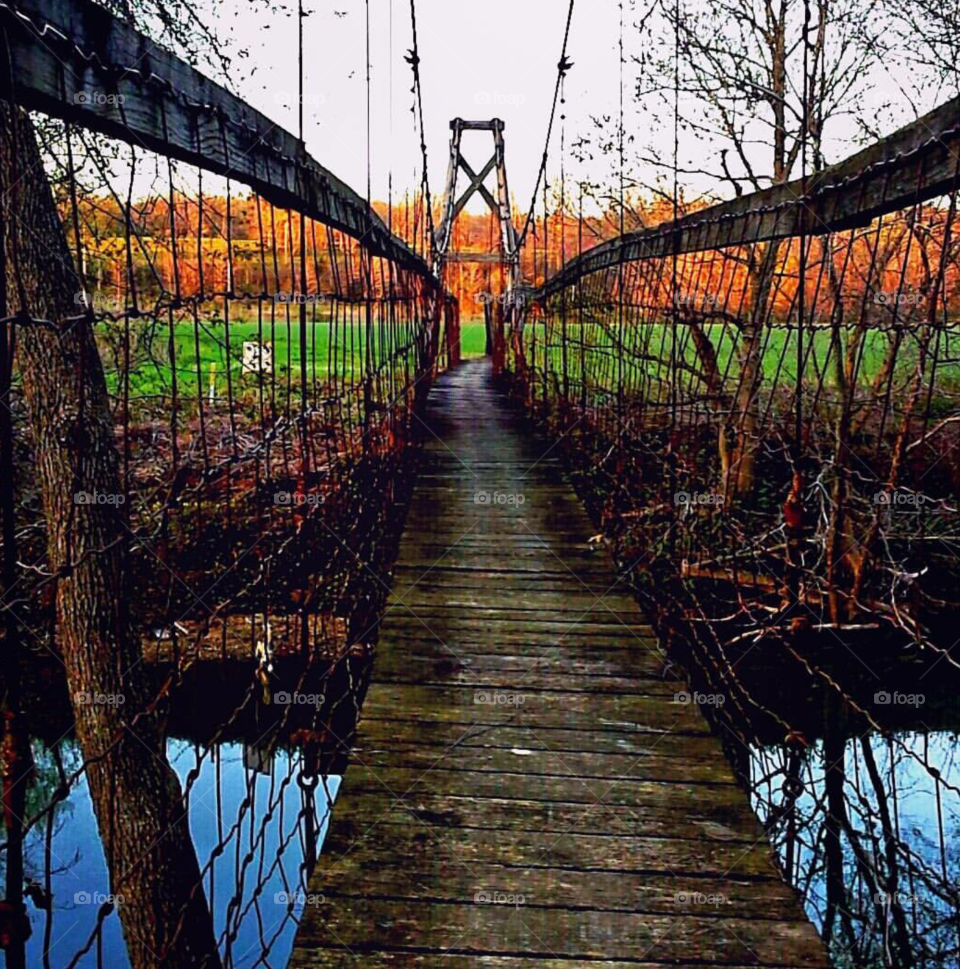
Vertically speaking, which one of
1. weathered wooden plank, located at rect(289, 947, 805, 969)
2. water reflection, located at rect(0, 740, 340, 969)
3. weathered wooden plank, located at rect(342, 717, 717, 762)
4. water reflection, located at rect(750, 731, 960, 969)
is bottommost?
water reflection, located at rect(0, 740, 340, 969)

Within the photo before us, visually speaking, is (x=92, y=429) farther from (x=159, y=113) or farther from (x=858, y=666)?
(x=858, y=666)

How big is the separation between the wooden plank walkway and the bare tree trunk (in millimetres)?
745

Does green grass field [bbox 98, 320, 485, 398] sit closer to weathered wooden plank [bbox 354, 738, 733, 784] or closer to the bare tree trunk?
the bare tree trunk

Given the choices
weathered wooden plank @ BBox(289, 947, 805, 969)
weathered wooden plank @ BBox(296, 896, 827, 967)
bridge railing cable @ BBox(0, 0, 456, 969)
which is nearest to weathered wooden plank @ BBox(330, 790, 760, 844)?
bridge railing cable @ BBox(0, 0, 456, 969)

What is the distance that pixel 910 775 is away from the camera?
4379 millimetres

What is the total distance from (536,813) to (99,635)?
5.12 feet

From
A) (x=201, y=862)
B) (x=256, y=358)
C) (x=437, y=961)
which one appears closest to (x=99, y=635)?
(x=256, y=358)

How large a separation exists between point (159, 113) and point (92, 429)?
5.96 ft

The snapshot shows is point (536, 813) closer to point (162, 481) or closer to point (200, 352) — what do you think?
point (200, 352)

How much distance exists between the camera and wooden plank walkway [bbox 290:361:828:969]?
1.40 meters

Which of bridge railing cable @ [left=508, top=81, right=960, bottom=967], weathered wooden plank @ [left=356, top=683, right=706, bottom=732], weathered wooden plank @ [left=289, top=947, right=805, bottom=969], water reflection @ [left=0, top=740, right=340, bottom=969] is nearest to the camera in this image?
weathered wooden plank @ [left=289, top=947, right=805, bottom=969]

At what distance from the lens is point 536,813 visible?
175 cm

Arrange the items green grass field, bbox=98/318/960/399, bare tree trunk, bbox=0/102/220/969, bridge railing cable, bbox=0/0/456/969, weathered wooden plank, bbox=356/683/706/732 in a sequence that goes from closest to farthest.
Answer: bridge railing cable, bbox=0/0/456/969, weathered wooden plank, bbox=356/683/706/732, green grass field, bbox=98/318/960/399, bare tree trunk, bbox=0/102/220/969

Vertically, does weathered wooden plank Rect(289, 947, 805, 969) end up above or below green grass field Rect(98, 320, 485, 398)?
below
